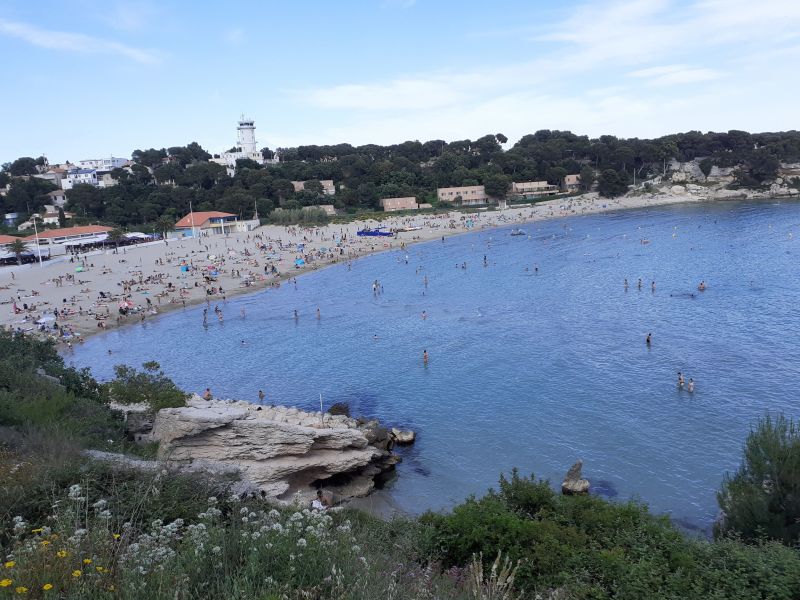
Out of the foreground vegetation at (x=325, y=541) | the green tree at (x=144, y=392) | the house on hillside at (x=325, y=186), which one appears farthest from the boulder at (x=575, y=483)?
the house on hillside at (x=325, y=186)

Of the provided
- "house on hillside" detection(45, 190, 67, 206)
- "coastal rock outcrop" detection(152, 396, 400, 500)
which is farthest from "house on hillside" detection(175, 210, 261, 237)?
"coastal rock outcrop" detection(152, 396, 400, 500)

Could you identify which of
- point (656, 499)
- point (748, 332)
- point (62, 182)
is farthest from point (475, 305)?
point (62, 182)

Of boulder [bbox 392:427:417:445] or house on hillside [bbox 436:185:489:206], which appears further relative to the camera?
house on hillside [bbox 436:185:489:206]

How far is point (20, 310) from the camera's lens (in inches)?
1756

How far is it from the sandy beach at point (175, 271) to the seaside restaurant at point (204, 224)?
Result: 4.31 meters

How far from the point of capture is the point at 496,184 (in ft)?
348

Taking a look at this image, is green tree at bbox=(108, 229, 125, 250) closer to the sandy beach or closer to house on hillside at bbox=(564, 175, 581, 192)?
the sandy beach

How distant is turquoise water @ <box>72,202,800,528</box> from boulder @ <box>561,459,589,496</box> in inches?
22.8

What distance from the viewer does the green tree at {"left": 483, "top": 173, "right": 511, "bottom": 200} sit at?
4173 inches

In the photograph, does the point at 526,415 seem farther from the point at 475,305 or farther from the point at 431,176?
the point at 431,176

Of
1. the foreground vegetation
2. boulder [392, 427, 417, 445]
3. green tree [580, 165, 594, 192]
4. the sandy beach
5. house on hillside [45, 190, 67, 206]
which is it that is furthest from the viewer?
green tree [580, 165, 594, 192]

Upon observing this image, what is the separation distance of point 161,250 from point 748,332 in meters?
63.6

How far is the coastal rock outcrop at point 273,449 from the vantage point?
16.6m

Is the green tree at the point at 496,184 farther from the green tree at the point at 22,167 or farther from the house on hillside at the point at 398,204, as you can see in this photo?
the green tree at the point at 22,167
